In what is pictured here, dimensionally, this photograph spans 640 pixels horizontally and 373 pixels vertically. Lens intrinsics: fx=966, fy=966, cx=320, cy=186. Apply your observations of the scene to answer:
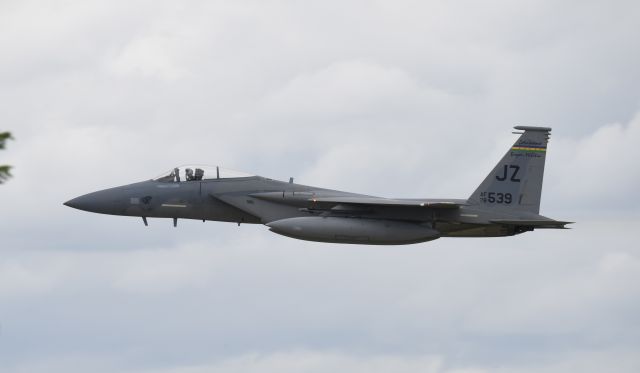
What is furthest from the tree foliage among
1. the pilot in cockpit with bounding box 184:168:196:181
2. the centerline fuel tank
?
the pilot in cockpit with bounding box 184:168:196:181

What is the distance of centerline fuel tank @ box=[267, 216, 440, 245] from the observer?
28141mm

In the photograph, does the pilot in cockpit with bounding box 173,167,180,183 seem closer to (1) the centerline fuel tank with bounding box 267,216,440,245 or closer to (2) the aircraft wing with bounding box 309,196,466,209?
(1) the centerline fuel tank with bounding box 267,216,440,245

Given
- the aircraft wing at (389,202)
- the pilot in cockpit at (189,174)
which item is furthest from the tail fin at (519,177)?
the pilot in cockpit at (189,174)

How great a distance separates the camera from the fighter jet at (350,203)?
2925 cm

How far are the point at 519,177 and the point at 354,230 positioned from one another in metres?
Result: 5.59

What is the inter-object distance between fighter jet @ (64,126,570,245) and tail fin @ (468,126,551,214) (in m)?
0.03

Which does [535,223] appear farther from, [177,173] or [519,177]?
[177,173]

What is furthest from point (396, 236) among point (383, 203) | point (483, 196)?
point (483, 196)

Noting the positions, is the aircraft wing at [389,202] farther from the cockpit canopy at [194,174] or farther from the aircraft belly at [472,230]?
the cockpit canopy at [194,174]

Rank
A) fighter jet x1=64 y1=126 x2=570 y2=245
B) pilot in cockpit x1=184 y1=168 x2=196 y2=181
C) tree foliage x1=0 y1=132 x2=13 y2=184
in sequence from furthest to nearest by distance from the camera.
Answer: pilot in cockpit x1=184 y1=168 x2=196 y2=181 → fighter jet x1=64 y1=126 x2=570 y2=245 → tree foliage x1=0 y1=132 x2=13 y2=184

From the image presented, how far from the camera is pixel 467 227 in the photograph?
98.4ft

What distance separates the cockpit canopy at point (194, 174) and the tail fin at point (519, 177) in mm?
7729

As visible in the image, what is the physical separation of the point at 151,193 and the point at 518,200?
11.3 m

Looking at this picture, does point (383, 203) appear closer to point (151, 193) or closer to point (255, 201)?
point (255, 201)
